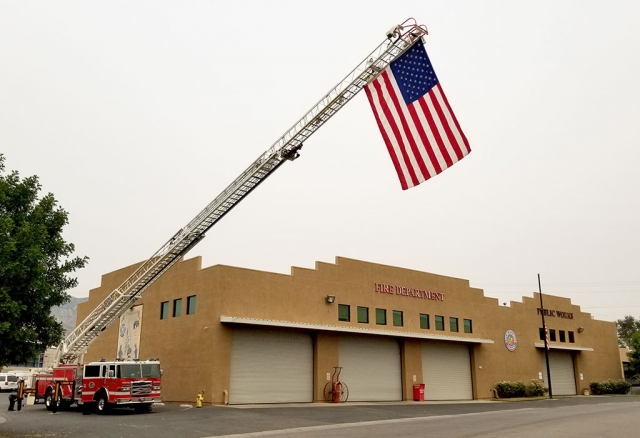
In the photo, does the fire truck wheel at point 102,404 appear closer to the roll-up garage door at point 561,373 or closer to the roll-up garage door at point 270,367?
the roll-up garage door at point 270,367

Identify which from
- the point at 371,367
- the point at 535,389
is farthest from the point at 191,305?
the point at 535,389

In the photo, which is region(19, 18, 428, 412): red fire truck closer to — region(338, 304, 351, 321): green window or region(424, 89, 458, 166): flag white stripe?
region(424, 89, 458, 166): flag white stripe

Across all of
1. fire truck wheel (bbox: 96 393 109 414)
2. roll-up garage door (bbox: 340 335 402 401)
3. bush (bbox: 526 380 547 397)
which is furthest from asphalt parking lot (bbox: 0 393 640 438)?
bush (bbox: 526 380 547 397)

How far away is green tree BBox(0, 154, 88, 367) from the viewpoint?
1577 centimetres

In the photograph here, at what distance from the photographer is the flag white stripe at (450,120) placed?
1586 cm

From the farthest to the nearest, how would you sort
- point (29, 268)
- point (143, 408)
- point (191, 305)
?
point (191, 305), point (143, 408), point (29, 268)

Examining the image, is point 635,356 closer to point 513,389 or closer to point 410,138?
point 513,389

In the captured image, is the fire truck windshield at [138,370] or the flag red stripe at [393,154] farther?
the fire truck windshield at [138,370]

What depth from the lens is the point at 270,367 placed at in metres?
31.8

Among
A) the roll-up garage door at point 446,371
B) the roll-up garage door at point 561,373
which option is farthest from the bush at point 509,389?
the roll-up garage door at point 561,373

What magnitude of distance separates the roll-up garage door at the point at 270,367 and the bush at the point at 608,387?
33632 mm

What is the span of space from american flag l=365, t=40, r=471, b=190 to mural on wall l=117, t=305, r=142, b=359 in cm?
2596

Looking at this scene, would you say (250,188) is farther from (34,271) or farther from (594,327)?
(594,327)

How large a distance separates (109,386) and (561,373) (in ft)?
135
